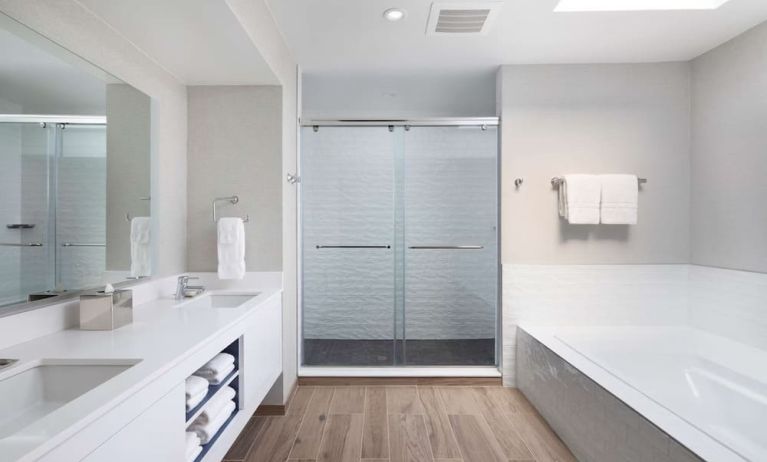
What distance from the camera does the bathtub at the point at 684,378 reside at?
143 centimetres

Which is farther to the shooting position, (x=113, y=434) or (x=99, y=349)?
(x=99, y=349)

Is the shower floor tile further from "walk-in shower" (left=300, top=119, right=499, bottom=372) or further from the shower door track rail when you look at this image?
the shower door track rail

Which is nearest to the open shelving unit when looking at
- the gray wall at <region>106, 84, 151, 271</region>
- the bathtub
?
the gray wall at <region>106, 84, 151, 271</region>

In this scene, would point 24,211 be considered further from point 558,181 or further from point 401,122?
point 558,181

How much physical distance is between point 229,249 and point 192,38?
3.73ft

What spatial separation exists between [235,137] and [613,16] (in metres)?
2.34

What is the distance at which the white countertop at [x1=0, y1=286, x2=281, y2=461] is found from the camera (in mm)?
741

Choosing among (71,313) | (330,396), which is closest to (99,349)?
(71,313)

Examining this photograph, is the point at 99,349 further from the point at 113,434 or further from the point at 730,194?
the point at 730,194

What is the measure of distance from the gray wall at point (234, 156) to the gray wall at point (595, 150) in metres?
1.65

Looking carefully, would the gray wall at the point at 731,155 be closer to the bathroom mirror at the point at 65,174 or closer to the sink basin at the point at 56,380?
the sink basin at the point at 56,380

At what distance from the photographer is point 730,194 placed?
2566 millimetres

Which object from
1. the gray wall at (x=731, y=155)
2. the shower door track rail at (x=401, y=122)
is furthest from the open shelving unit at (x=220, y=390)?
the gray wall at (x=731, y=155)

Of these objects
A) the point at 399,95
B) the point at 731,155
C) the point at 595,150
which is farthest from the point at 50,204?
the point at 731,155
